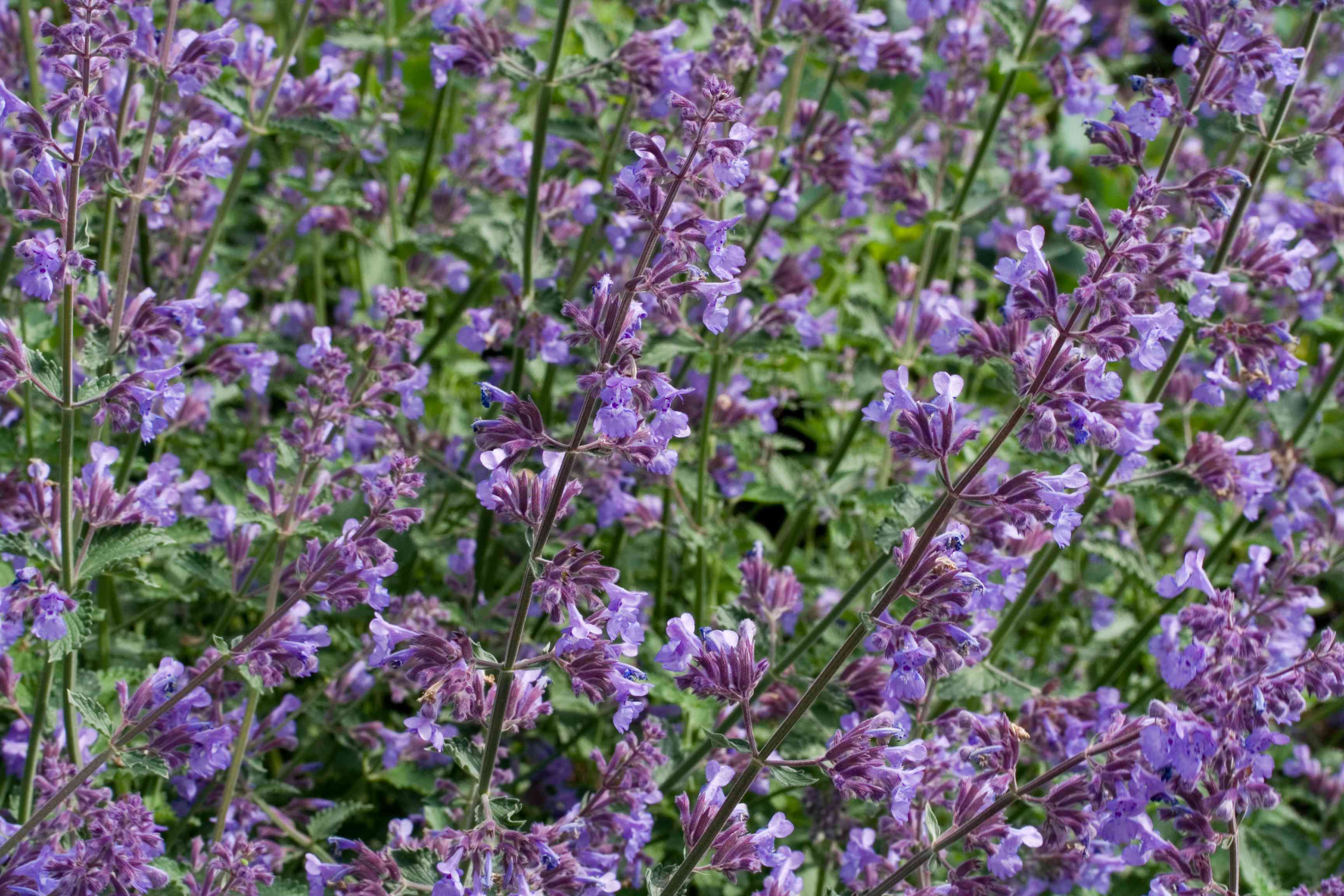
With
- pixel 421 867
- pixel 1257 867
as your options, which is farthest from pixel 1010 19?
pixel 421 867

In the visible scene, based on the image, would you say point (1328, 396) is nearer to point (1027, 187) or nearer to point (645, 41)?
point (1027, 187)

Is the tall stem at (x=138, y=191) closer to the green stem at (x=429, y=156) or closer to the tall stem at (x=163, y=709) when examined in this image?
the tall stem at (x=163, y=709)

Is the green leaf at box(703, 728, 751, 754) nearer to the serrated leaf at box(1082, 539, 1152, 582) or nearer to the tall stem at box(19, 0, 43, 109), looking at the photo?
the serrated leaf at box(1082, 539, 1152, 582)

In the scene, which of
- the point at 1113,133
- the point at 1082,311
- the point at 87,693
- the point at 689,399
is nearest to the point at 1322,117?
the point at 1113,133

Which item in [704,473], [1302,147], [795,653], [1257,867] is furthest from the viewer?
[704,473]

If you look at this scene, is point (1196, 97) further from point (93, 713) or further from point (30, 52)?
point (30, 52)

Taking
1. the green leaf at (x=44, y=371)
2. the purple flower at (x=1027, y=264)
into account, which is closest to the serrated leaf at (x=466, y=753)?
the green leaf at (x=44, y=371)
